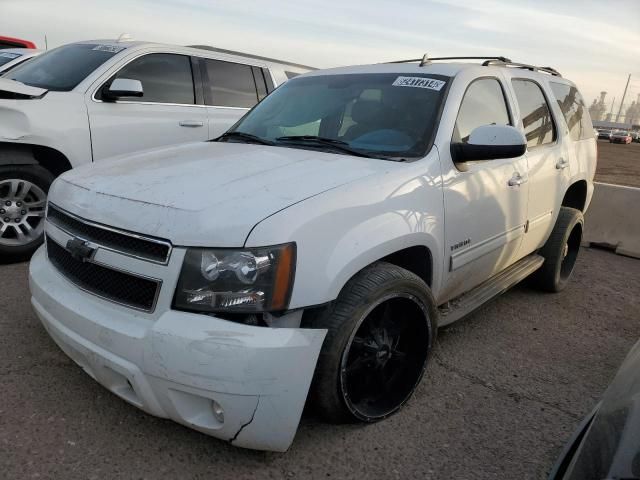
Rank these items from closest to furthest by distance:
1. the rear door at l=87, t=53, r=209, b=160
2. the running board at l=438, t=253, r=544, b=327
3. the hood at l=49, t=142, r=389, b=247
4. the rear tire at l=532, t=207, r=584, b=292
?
the hood at l=49, t=142, r=389, b=247 → the running board at l=438, t=253, r=544, b=327 → the rear tire at l=532, t=207, r=584, b=292 → the rear door at l=87, t=53, r=209, b=160

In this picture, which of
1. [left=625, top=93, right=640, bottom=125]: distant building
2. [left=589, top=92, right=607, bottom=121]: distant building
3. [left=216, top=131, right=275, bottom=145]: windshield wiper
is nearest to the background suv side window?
[left=216, top=131, right=275, bottom=145]: windshield wiper

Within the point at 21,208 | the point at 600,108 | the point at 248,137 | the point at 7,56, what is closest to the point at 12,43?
the point at 7,56

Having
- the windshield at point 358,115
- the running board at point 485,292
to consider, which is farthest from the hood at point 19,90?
the running board at point 485,292

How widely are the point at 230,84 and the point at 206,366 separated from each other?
437cm

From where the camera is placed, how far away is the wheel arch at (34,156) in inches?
162

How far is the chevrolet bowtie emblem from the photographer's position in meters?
2.19

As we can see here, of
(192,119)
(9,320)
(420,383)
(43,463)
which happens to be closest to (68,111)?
(192,119)

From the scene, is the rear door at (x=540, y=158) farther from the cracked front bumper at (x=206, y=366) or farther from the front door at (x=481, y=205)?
the cracked front bumper at (x=206, y=366)

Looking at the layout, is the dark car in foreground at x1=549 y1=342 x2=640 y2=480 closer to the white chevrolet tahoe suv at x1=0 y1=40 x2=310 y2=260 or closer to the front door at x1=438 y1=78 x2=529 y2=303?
the front door at x1=438 y1=78 x2=529 y2=303

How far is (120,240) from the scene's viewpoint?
212cm

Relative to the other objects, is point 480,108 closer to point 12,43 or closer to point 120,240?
point 120,240

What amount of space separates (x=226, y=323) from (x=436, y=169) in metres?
1.40

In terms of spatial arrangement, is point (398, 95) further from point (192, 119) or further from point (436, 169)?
point (192, 119)

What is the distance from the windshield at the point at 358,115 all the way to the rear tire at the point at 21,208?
1.85 metres
